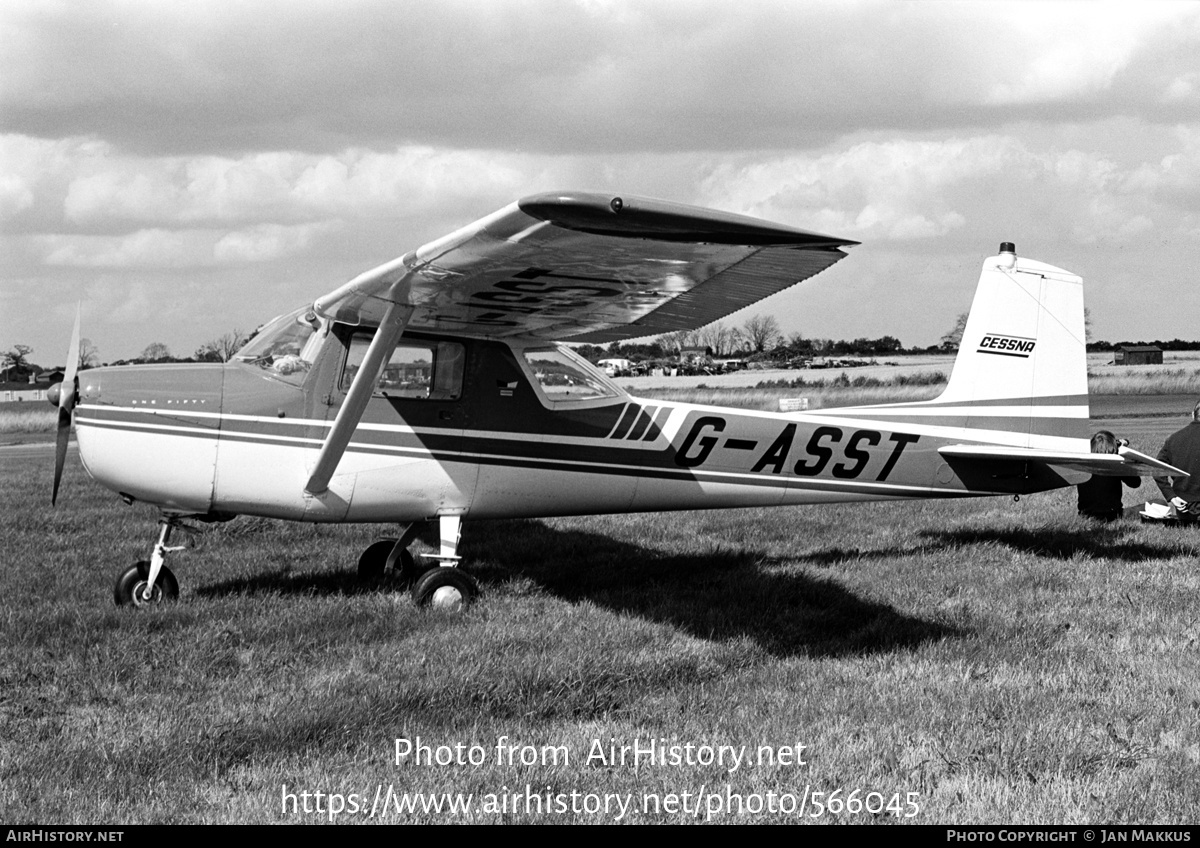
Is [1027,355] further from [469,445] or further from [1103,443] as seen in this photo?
[469,445]

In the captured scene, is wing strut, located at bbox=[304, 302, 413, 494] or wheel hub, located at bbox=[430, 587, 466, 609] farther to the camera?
wheel hub, located at bbox=[430, 587, 466, 609]

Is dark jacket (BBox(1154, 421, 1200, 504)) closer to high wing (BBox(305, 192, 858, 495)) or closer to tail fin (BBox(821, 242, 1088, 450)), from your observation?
tail fin (BBox(821, 242, 1088, 450))

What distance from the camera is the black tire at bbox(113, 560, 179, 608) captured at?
685 centimetres

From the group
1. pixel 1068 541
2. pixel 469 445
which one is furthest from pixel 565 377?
pixel 1068 541

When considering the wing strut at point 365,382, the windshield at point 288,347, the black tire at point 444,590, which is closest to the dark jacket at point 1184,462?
the black tire at point 444,590

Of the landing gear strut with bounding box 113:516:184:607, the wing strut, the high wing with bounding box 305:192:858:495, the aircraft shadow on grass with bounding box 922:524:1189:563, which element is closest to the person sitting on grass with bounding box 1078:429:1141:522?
the aircraft shadow on grass with bounding box 922:524:1189:563

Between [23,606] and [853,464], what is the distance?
5970 mm

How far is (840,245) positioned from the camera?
447cm

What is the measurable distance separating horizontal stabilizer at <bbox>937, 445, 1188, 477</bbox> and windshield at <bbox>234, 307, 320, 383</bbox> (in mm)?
4932

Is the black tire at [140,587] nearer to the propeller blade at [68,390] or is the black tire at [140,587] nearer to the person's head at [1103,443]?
the propeller blade at [68,390]

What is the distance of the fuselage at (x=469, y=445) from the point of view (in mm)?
6723
